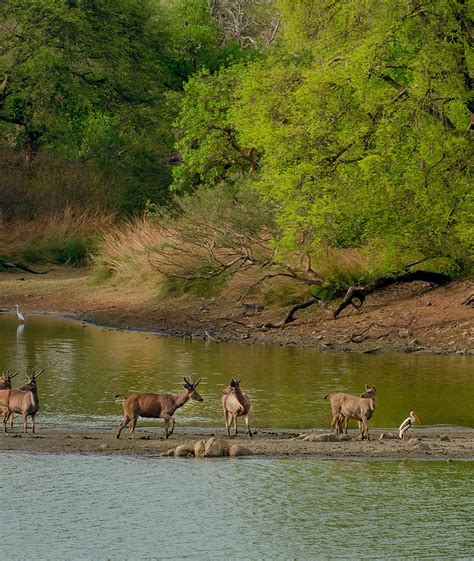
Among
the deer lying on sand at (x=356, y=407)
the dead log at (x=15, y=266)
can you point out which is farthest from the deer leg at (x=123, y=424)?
the dead log at (x=15, y=266)

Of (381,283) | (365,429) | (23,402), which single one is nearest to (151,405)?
(23,402)

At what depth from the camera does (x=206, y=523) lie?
1358cm

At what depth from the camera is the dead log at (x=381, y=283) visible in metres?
29.4

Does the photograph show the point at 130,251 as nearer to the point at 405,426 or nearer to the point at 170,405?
the point at 170,405

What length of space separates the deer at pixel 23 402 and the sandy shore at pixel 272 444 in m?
0.28

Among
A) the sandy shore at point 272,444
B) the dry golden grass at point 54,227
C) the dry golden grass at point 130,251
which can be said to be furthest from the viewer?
the dry golden grass at point 54,227

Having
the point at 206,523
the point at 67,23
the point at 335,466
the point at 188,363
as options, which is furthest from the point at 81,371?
the point at 67,23

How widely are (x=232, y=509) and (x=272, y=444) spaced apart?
282 cm

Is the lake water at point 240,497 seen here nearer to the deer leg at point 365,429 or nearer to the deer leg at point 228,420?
the deer leg at point 228,420

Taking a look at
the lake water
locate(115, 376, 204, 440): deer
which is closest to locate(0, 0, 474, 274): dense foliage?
the lake water

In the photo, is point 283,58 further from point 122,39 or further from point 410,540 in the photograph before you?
point 410,540

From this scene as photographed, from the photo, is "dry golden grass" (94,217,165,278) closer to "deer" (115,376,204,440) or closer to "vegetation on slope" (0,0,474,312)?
"vegetation on slope" (0,0,474,312)

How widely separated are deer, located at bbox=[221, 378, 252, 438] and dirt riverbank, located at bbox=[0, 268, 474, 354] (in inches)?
381

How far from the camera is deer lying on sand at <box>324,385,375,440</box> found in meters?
17.3
